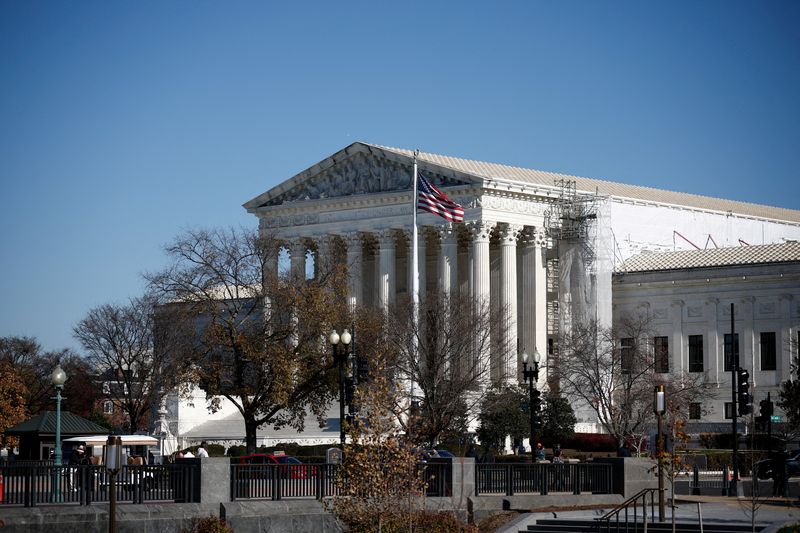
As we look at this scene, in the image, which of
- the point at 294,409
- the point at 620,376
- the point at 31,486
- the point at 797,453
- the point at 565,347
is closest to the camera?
the point at 31,486

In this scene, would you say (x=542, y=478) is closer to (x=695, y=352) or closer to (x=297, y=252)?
(x=695, y=352)

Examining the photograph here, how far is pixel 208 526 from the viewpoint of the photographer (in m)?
39.2

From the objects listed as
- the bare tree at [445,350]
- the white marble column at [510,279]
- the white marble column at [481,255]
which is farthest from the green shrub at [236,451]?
the white marble column at [481,255]

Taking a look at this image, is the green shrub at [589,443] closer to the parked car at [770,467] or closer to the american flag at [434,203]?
the american flag at [434,203]

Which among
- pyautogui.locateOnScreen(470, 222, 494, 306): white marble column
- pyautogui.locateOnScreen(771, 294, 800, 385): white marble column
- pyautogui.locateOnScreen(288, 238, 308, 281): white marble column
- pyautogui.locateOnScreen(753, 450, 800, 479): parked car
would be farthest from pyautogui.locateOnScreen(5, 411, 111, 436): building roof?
pyautogui.locateOnScreen(771, 294, 800, 385): white marble column

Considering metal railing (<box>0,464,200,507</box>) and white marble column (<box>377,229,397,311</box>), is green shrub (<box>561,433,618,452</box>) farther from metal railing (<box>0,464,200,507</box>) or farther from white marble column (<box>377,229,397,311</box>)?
metal railing (<box>0,464,200,507</box>)

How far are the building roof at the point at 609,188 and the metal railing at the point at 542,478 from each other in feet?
167

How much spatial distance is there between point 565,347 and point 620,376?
626cm

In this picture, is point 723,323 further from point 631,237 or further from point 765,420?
point 765,420

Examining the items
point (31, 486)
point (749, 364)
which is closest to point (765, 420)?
point (31, 486)

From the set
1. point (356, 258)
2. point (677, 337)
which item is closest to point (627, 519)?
point (677, 337)

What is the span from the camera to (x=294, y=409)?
7300 cm

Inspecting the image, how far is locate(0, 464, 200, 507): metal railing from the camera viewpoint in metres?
38.0

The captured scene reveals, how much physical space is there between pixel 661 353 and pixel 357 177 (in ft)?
77.3
